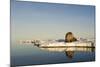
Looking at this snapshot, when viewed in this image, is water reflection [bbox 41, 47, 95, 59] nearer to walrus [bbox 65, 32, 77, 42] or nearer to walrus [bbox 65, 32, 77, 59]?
walrus [bbox 65, 32, 77, 59]

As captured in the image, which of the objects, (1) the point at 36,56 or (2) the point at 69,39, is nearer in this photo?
(1) the point at 36,56

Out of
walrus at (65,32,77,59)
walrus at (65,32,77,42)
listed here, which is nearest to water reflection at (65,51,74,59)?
walrus at (65,32,77,59)

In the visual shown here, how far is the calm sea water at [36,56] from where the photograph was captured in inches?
96.2

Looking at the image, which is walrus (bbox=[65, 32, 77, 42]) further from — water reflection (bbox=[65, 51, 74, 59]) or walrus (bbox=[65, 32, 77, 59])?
water reflection (bbox=[65, 51, 74, 59])

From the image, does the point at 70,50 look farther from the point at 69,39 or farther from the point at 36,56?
the point at 36,56

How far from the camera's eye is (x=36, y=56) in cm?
253

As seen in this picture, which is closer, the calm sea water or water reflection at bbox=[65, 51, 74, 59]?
the calm sea water

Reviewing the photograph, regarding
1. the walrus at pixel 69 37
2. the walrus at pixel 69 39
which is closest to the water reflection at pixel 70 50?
the walrus at pixel 69 39

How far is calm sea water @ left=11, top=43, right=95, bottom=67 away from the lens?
2443 mm

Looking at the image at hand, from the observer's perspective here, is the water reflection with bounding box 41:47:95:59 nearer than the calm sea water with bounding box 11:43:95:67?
No

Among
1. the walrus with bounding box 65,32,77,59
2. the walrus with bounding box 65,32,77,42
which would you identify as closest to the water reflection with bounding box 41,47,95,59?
the walrus with bounding box 65,32,77,59

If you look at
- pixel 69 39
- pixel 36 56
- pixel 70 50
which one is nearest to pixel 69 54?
pixel 70 50

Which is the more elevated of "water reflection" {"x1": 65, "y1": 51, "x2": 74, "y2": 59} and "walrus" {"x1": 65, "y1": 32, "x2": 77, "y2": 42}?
"walrus" {"x1": 65, "y1": 32, "x2": 77, "y2": 42}
